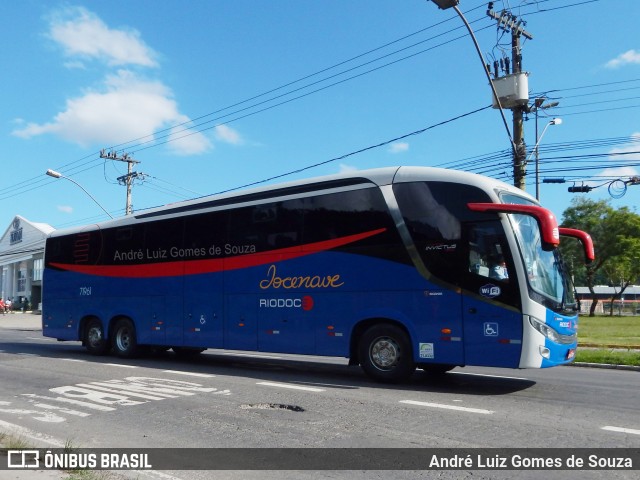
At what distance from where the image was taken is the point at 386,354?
1030 cm

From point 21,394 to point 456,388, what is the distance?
23.9 feet

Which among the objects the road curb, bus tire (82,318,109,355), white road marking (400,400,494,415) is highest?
bus tire (82,318,109,355)

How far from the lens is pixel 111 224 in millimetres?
15828

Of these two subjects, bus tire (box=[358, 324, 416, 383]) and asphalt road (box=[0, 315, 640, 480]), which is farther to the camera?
bus tire (box=[358, 324, 416, 383])

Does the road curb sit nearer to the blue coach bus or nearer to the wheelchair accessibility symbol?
the blue coach bus

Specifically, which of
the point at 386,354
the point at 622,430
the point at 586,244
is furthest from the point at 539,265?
the point at 622,430

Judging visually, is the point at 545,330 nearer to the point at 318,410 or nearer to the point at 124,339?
the point at 318,410

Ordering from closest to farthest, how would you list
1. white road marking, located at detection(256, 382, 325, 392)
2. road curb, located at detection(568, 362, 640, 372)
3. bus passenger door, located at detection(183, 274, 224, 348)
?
1. white road marking, located at detection(256, 382, 325, 392)
2. bus passenger door, located at detection(183, 274, 224, 348)
3. road curb, located at detection(568, 362, 640, 372)

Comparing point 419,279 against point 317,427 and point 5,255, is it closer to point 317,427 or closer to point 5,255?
point 317,427

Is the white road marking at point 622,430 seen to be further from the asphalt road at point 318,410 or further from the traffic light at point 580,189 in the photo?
the traffic light at point 580,189

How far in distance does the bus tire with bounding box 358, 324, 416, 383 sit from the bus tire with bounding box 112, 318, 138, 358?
7.11m

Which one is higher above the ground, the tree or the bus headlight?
the tree

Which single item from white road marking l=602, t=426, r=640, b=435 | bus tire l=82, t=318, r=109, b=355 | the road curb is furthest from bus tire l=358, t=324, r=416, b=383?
bus tire l=82, t=318, r=109, b=355

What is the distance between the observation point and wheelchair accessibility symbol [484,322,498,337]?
917cm
